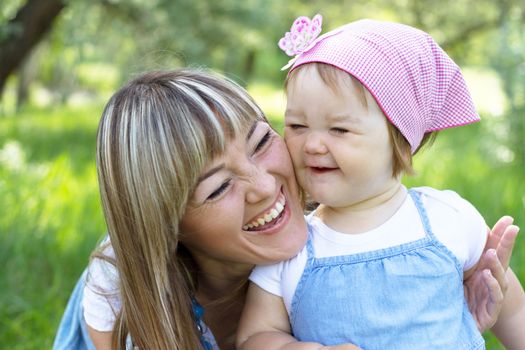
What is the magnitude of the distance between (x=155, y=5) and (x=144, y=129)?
7.41 meters

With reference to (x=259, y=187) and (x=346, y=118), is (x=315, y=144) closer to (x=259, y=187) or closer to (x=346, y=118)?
(x=346, y=118)

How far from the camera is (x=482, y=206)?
13.9 ft

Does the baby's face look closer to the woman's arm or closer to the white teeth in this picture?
the white teeth

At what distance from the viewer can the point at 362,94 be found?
1.83 meters

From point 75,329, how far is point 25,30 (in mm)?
5123

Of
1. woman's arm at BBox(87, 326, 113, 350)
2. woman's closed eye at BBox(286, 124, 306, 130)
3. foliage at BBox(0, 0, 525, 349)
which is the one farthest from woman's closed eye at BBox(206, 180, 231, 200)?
foliage at BBox(0, 0, 525, 349)

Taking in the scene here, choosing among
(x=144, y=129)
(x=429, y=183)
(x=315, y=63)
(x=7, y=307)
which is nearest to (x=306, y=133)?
(x=315, y=63)

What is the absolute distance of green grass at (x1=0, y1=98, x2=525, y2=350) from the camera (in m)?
3.39

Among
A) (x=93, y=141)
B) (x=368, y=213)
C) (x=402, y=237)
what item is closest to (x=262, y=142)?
(x=368, y=213)

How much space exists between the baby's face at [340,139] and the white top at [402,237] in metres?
0.09

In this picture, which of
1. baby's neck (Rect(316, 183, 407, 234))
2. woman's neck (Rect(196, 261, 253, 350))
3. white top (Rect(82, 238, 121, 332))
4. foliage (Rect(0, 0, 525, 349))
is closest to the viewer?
baby's neck (Rect(316, 183, 407, 234))

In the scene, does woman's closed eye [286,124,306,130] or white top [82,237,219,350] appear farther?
white top [82,237,219,350]

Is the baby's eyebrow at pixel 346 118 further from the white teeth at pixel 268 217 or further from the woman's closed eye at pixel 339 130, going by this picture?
the white teeth at pixel 268 217

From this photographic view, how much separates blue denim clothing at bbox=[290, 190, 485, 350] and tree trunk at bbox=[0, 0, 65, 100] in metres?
5.74
